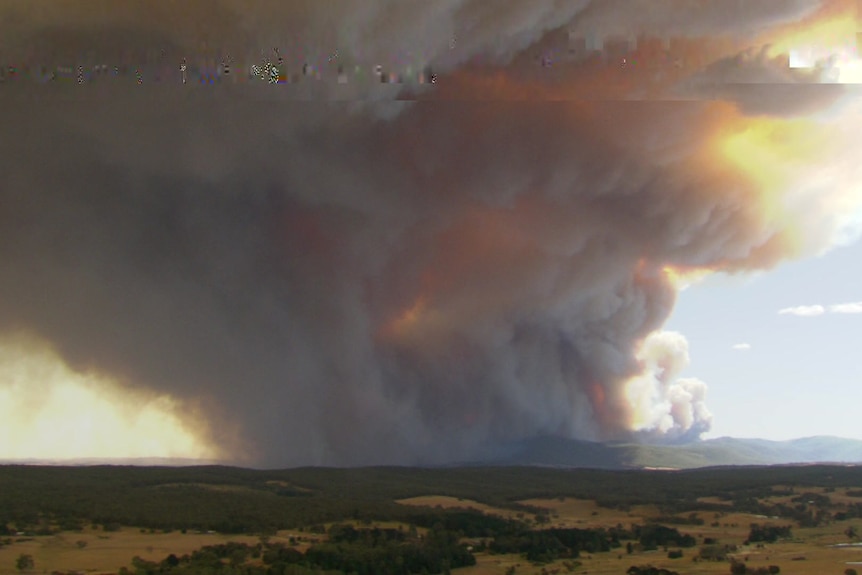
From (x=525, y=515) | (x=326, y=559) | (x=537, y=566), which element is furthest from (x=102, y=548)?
(x=525, y=515)

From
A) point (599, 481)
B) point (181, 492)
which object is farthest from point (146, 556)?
point (599, 481)

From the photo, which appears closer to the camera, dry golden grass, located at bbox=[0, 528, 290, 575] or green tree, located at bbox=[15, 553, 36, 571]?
green tree, located at bbox=[15, 553, 36, 571]

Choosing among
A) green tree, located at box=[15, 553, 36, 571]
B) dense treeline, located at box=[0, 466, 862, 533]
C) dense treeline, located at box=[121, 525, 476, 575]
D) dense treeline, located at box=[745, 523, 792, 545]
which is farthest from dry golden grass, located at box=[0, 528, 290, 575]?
dense treeline, located at box=[745, 523, 792, 545]

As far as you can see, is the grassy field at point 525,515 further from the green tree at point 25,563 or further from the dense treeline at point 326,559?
the dense treeline at point 326,559

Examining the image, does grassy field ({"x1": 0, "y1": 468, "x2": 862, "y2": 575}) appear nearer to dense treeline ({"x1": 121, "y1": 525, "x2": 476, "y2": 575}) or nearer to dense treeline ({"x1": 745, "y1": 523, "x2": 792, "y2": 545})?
dense treeline ({"x1": 745, "y1": 523, "x2": 792, "y2": 545})

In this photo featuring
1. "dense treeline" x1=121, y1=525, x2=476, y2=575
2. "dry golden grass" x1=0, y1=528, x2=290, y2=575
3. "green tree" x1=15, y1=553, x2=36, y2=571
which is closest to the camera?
"green tree" x1=15, y1=553, x2=36, y2=571

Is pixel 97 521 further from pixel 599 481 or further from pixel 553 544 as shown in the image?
pixel 599 481

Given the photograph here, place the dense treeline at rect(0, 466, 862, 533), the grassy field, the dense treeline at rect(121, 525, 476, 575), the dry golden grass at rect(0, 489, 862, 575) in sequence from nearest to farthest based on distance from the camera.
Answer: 1. the dense treeline at rect(121, 525, 476, 575)
2. the dry golden grass at rect(0, 489, 862, 575)
3. the grassy field
4. the dense treeline at rect(0, 466, 862, 533)
